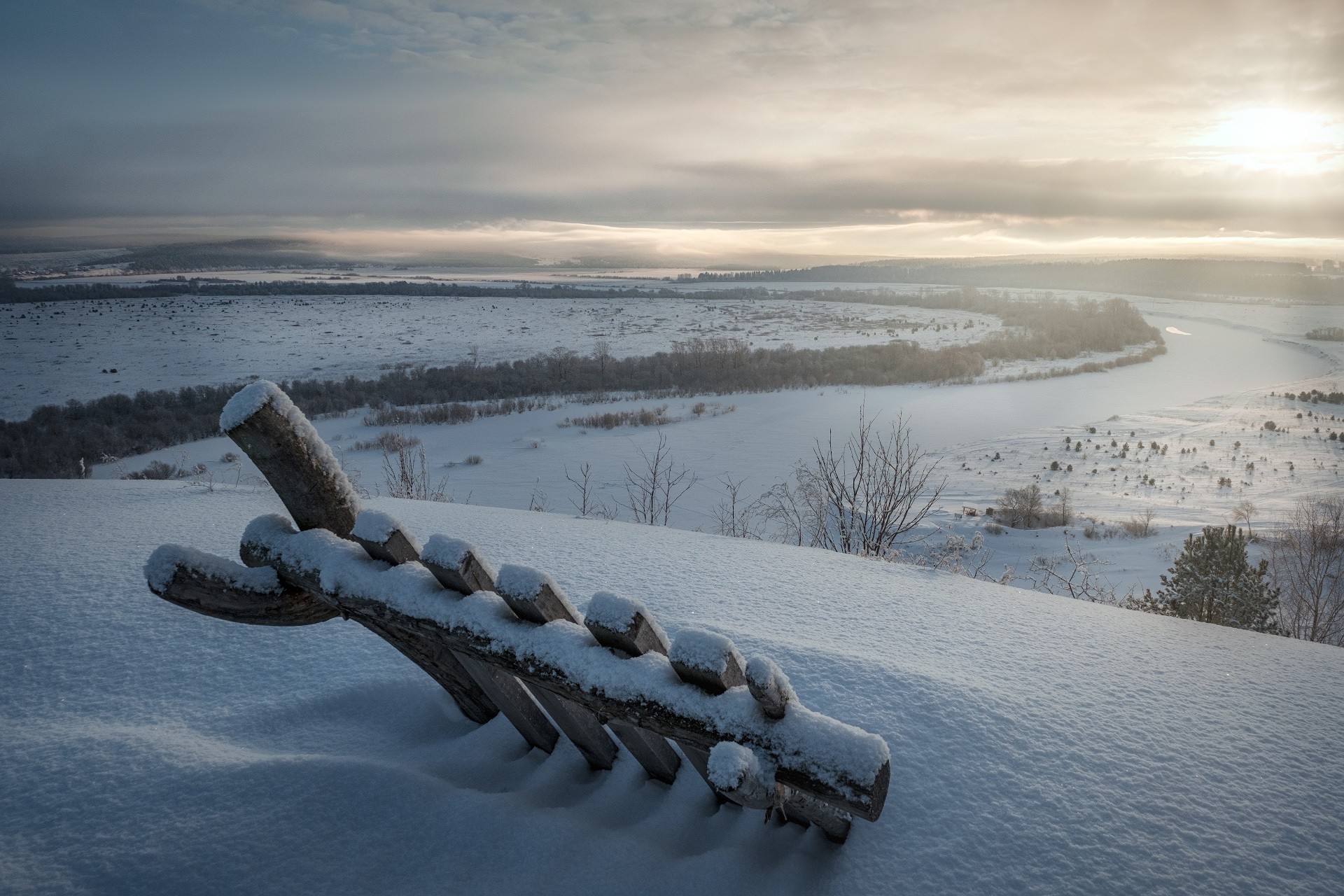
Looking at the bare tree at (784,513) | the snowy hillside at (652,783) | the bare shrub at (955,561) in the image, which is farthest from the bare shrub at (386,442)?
the snowy hillside at (652,783)

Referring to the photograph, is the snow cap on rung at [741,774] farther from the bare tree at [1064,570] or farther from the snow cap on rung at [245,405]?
the bare tree at [1064,570]

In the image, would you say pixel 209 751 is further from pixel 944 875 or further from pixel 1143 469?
pixel 1143 469

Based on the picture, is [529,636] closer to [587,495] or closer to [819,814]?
[819,814]

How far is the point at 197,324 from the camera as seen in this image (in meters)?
33.8

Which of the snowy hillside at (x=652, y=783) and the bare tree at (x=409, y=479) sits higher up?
the snowy hillside at (x=652, y=783)

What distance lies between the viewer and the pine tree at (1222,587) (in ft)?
18.7

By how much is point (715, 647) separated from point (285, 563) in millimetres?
1351

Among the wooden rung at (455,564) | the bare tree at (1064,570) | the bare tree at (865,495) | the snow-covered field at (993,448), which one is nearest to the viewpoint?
the wooden rung at (455,564)

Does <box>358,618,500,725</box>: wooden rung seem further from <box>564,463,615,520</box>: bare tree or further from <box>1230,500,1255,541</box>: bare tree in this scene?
<box>1230,500,1255,541</box>: bare tree

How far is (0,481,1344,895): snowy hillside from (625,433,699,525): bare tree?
10.8 metres

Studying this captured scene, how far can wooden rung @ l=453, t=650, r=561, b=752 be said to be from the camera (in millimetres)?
2154

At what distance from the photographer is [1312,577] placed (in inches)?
335

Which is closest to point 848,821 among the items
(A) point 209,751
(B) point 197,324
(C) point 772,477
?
(A) point 209,751

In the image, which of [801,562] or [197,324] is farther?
[197,324]
